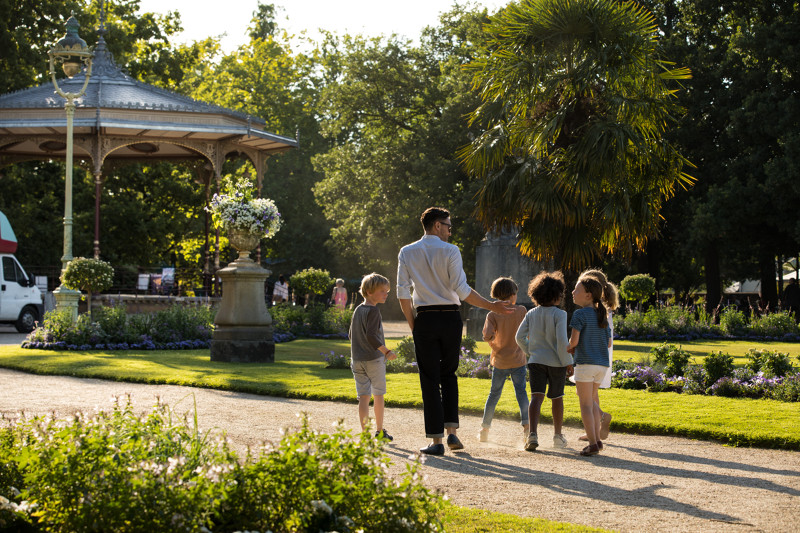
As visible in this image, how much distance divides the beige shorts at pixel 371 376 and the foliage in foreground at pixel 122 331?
11.8 meters

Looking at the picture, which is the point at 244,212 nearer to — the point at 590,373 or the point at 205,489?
the point at 590,373

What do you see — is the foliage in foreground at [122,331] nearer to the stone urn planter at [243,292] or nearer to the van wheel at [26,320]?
the stone urn planter at [243,292]

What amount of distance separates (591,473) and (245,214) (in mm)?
10660

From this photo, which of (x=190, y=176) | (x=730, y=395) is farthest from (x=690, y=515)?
(x=190, y=176)

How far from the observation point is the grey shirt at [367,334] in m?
7.43

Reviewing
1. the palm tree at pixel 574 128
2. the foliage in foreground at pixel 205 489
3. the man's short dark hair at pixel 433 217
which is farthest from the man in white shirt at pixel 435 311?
the palm tree at pixel 574 128

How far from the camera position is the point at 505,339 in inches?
306

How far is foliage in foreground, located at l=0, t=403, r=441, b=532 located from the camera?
3340 millimetres

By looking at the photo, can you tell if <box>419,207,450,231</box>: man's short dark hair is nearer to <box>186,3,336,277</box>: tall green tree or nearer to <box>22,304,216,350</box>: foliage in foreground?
<box>22,304,216,350</box>: foliage in foreground

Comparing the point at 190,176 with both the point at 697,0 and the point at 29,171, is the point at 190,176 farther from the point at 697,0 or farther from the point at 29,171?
the point at 697,0

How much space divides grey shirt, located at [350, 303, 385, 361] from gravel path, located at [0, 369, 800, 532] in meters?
0.77

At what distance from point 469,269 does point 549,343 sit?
111 feet

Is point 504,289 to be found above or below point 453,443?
above

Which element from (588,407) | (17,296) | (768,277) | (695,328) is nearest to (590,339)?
(588,407)
